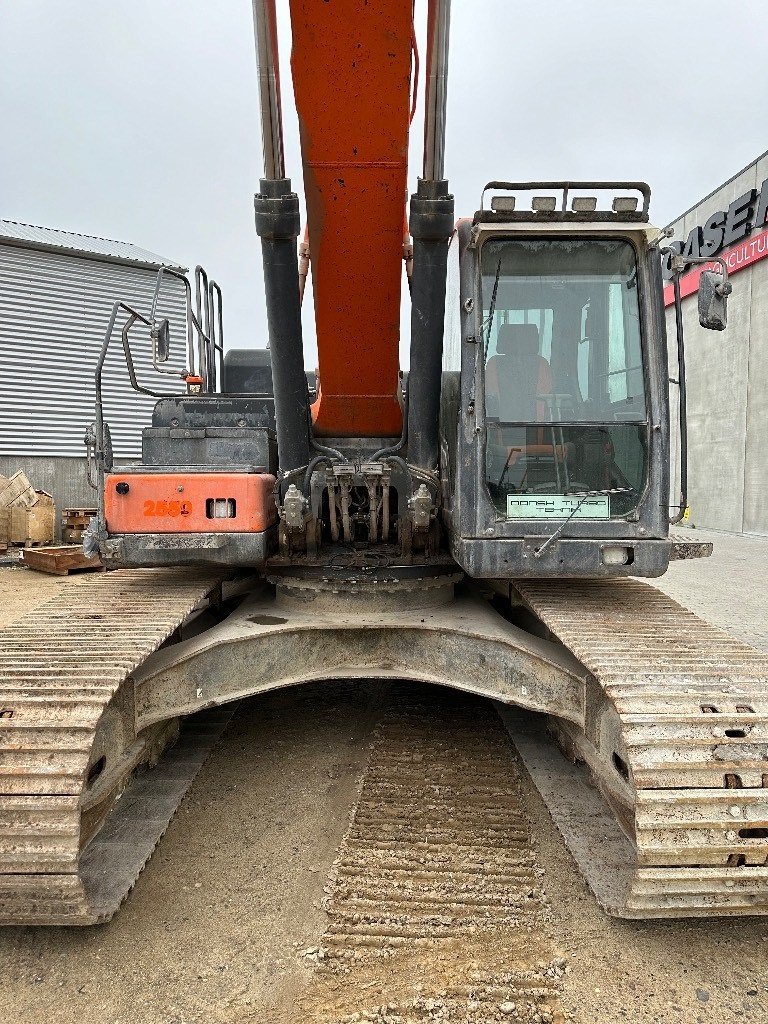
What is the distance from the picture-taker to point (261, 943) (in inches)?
96.9

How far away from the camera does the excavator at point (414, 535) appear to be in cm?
245

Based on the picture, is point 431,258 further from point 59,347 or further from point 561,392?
point 59,347

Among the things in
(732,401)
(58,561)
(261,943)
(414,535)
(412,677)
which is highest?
(732,401)

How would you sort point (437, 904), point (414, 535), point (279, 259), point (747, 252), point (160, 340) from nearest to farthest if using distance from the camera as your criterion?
point (437, 904), point (279, 259), point (160, 340), point (414, 535), point (747, 252)

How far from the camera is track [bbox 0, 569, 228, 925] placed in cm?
236

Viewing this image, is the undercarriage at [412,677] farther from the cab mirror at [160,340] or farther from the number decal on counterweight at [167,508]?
the cab mirror at [160,340]

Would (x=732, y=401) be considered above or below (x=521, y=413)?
above

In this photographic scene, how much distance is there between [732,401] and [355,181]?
52.2 feet

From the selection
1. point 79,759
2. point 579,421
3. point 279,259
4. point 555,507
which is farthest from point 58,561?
point 579,421

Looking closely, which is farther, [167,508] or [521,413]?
[167,508]

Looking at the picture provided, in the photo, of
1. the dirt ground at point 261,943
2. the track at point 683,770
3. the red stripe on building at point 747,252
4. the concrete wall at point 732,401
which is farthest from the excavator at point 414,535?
the concrete wall at point 732,401

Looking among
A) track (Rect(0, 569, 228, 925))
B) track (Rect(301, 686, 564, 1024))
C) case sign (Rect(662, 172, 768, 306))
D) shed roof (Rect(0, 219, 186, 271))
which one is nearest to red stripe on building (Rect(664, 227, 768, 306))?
case sign (Rect(662, 172, 768, 306))

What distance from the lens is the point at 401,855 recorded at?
2.94 m

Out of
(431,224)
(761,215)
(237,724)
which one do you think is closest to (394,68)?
(431,224)
